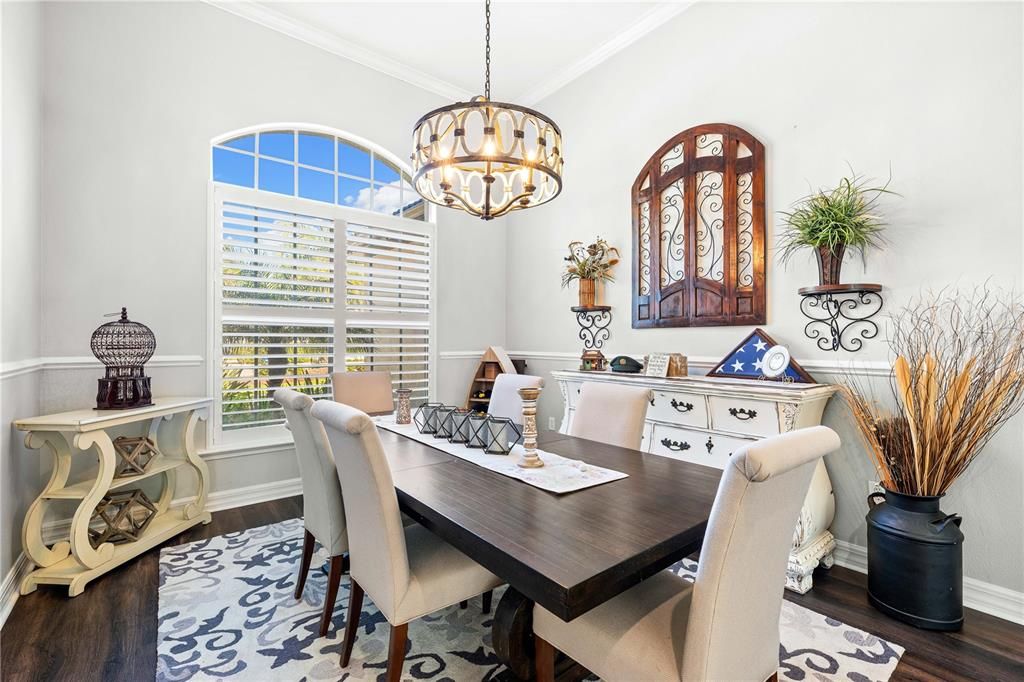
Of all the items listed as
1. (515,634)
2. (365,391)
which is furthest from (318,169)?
(515,634)

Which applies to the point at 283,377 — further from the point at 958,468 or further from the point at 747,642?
the point at 958,468

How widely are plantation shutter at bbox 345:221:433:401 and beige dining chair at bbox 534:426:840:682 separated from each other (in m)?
3.10

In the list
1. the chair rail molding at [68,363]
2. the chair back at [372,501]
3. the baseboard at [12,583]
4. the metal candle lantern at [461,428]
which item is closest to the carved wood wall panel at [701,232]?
the metal candle lantern at [461,428]

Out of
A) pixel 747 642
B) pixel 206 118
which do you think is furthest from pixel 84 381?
pixel 747 642

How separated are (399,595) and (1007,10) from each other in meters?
3.46

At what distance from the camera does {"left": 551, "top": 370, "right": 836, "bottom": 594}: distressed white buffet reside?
7.61 feet

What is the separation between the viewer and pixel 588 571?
104 centimetres

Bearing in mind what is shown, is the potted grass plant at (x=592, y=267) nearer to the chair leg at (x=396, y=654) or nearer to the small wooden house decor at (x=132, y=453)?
the chair leg at (x=396, y=654)

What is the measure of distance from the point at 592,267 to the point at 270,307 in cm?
252

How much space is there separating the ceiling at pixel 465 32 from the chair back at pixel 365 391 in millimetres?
2664

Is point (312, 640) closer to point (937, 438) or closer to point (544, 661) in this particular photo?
point (544, 661)

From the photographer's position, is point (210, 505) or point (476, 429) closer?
point (476, 429)

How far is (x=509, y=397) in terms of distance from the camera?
3018 millimetres

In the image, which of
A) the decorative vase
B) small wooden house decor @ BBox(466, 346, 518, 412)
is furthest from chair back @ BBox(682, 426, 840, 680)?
small wooden house decor @ BBox(466, 346, 518, 412)
